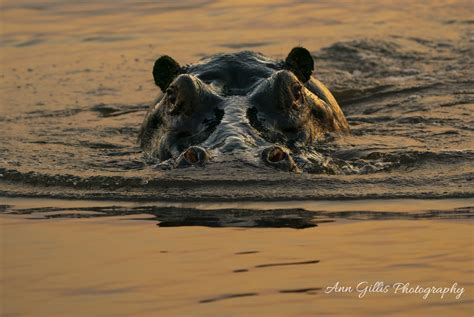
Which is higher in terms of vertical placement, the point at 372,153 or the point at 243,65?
the point at 243,65

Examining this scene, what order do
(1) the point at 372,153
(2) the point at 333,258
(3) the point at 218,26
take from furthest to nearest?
(3) the point at 218,26 < (1) the point at 372,153 < (2) the point at 333,258

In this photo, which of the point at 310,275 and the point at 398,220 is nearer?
the point at 310,275

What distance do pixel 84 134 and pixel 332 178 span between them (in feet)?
13.3

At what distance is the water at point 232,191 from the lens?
6012 millimetres

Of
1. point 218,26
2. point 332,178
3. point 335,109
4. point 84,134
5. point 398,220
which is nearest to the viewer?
point 398,220

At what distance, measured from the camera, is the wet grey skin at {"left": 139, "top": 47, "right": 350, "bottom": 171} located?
27.6ft

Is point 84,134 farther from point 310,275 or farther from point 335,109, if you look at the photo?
point 310,275

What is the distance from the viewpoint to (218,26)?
1702 centimetres

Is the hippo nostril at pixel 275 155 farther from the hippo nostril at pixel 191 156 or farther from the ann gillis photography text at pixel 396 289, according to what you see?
the ann gillis photography text at pixel 396 289

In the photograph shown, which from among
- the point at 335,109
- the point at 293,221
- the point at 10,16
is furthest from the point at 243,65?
the point at 10,16

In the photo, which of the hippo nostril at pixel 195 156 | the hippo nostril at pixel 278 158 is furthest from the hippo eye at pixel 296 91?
the hippo nostril at pixel 195 156

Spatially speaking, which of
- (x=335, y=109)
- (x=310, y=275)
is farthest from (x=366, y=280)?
(x=335, y=109)

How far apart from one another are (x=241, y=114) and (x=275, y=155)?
0.99 metres

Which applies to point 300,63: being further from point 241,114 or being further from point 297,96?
point 241,114
